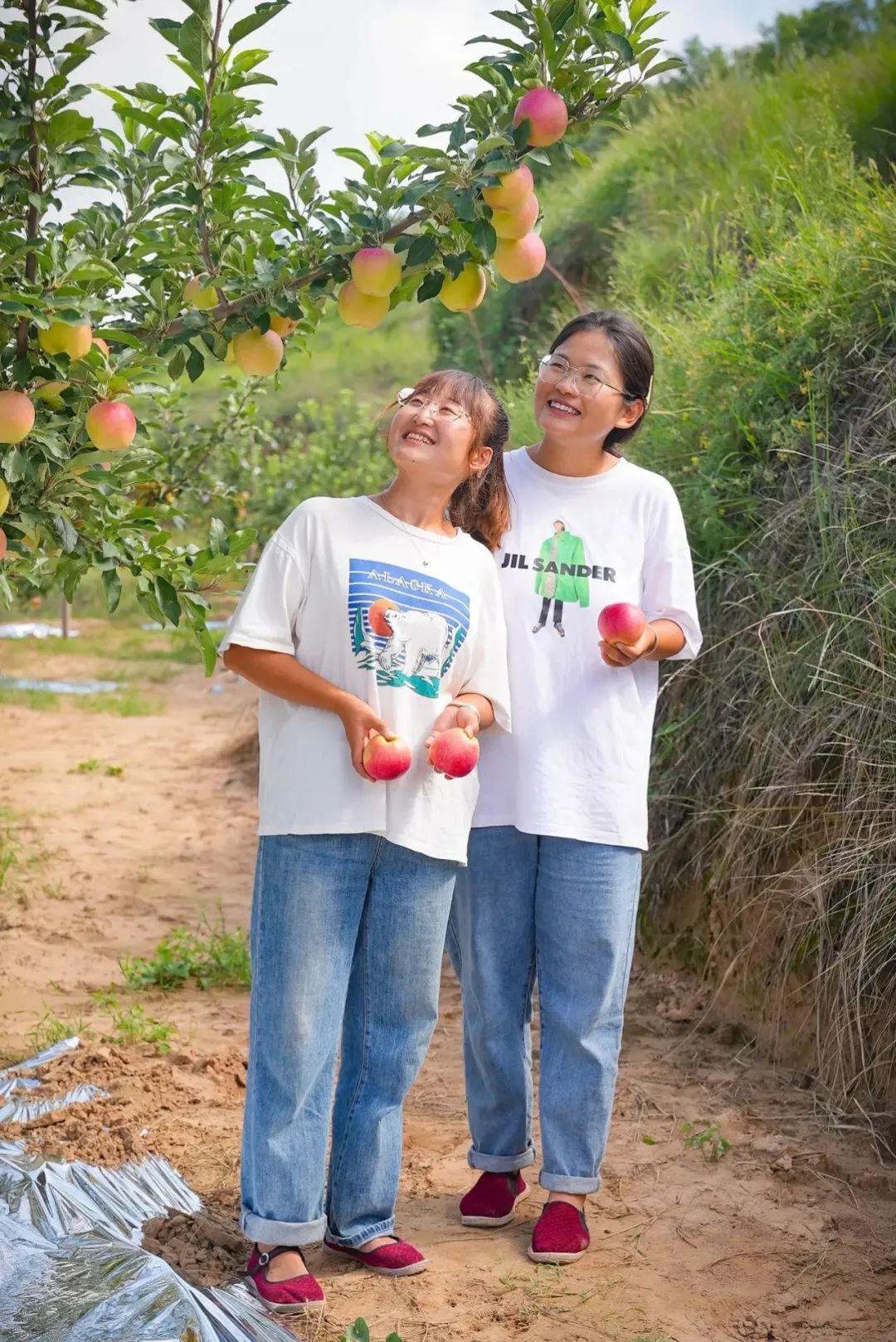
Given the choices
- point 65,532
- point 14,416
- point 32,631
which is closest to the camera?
point 14,416

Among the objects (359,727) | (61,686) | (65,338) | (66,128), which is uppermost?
(66,128)

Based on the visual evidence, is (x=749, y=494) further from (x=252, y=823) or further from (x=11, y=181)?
(x=252, y=823)

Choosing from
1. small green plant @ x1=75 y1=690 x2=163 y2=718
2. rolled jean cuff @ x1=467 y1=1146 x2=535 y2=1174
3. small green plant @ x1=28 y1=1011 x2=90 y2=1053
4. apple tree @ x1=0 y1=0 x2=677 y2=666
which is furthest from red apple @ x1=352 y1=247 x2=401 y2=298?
small green plant @ x1=75 y1=690 x2=163 y2=718

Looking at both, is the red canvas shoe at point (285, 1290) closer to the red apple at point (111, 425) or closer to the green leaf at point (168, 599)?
the green leaf at point (168, 599)

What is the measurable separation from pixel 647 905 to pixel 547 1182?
1.52m

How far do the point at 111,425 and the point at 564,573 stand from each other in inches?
35.6

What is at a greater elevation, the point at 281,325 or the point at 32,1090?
the point at 281,325

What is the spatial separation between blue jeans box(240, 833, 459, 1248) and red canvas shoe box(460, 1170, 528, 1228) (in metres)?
0.33

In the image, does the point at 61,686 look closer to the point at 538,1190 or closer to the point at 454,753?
the point at 538,1190

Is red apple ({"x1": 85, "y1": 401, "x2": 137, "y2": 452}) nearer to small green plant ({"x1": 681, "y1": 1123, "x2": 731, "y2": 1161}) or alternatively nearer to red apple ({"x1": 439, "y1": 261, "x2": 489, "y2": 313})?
red apple ({"x1": 439, "y1": 261, "x2": 489, "y2": 313})

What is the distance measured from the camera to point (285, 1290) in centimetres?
220

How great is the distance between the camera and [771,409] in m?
4.10

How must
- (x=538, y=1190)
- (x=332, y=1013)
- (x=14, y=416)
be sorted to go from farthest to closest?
(x=538, y=1190) → (x=332, y=1013) → (x=14, y=416)

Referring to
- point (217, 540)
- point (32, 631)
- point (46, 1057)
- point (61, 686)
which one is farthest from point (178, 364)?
point (32, 631)
